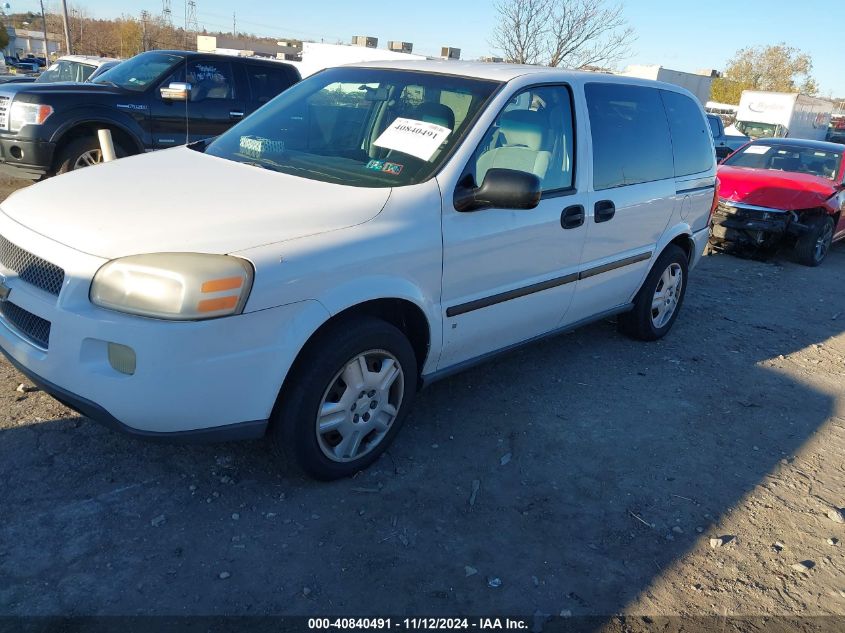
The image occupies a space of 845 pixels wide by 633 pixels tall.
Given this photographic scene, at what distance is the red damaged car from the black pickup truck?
6.24m

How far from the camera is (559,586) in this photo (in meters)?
2.67

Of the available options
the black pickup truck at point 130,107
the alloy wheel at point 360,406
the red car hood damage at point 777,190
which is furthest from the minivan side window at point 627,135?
the red car hood damage at point 777,190

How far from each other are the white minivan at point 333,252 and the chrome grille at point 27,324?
0.01m

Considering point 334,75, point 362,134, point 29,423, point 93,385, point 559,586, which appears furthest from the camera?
point 334,75

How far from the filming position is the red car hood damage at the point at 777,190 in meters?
8.94

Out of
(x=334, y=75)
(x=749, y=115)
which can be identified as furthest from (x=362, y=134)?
(x=749, y=115)

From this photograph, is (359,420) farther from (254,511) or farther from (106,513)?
(106,513)

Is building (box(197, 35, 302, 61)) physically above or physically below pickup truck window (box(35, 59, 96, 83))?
above

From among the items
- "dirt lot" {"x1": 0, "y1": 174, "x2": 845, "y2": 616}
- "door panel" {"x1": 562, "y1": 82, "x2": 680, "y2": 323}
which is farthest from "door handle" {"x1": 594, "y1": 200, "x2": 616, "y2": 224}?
"dirt lot" {"x1": 0, "y1": 174, "x2": 845, "y2": 616}

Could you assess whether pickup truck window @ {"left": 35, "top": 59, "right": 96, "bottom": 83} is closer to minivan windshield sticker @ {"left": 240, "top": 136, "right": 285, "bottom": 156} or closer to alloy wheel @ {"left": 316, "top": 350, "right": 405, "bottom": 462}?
minivan windshield sticker @ {"left": 240, "top": 136, "right": 285, "bottom": 156}

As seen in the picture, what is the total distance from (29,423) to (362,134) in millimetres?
2217

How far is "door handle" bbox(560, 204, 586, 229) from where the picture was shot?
12.6 feet

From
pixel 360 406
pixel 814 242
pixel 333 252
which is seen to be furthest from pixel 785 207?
pixel 333 252

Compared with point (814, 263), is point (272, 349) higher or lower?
higher
